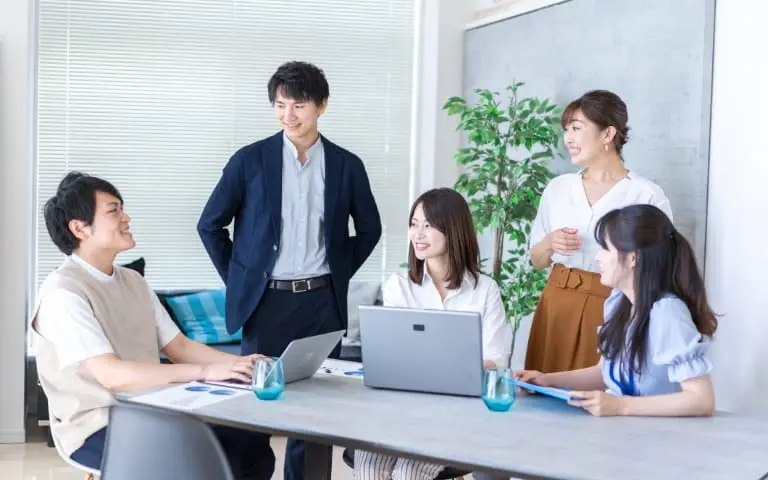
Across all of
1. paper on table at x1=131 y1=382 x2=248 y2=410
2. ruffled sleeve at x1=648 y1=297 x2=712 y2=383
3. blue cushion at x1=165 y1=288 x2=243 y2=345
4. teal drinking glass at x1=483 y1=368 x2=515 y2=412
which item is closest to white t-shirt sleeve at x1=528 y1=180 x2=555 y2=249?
ruffled sleeve at x1=648 y1=297 x2=712 y2=383

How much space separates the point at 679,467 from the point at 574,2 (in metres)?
3.15

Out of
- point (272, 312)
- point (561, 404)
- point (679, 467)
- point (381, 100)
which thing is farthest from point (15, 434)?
point (679, 467)

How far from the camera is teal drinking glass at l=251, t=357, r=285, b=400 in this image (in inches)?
101

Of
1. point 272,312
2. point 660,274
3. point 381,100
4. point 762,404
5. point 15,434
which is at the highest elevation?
point 381,100

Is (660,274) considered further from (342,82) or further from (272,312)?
(342,82)

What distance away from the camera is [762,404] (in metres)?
3.64

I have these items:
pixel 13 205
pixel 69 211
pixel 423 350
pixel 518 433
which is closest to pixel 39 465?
pixel 13 205

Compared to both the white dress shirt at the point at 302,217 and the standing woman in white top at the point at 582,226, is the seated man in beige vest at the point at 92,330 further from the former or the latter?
the standing woman in white top at the point at 582,226

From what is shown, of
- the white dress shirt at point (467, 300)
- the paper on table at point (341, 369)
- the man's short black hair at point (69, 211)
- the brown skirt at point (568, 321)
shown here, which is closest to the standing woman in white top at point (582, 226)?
the brown skirt at point (568, 321)

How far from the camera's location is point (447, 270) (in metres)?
3.23

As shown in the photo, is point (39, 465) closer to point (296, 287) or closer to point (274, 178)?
point (296, 287)

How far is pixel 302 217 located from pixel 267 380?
3.80 feet

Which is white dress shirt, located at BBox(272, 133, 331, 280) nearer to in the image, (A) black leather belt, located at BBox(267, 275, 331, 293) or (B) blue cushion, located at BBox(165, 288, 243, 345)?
(A) black leather belt, located at BBox(267, 275, 331, 293)

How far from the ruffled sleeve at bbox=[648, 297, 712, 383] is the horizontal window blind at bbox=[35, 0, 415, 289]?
357 centimetres
